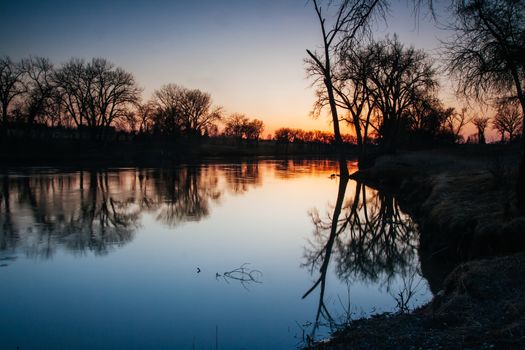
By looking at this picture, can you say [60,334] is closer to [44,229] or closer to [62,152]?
[44,229]

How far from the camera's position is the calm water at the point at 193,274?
5.66m

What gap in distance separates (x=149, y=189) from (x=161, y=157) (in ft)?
132

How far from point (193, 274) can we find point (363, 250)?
182 inches

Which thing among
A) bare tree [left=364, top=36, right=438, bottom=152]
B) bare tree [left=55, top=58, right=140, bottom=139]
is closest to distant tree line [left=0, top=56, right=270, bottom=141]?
bare tree [left=55, top=58, right=140, bottom=139]

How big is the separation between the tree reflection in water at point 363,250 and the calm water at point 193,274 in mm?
37

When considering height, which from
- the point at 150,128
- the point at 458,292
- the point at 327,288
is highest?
the point at 150,128

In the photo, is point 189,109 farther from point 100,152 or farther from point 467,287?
point 467,287

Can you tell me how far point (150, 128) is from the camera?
7706 cm

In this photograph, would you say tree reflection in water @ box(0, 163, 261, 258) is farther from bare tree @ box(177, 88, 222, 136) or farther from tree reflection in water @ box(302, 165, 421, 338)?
bare tree @ box(177, 88, 222, 136)

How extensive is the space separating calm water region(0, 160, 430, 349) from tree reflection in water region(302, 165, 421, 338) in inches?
1.5

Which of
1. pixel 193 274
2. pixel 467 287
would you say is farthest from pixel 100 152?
pixel 467 287

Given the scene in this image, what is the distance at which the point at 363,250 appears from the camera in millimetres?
10391

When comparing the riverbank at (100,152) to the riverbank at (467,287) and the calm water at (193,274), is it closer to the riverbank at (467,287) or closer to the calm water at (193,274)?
the calm water at (193,274)

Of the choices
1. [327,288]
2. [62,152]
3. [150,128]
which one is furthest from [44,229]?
[150,128]
